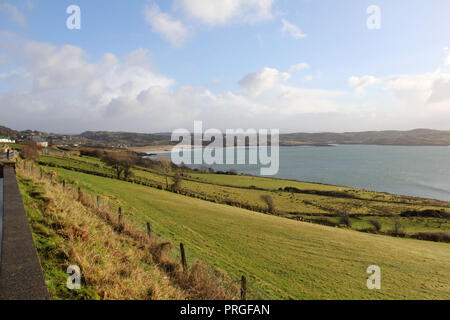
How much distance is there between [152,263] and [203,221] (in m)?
10.7

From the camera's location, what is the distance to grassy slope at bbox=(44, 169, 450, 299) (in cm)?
949

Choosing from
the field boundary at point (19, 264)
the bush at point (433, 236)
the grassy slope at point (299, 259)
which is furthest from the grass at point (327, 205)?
the field boundary at point (19, 264)

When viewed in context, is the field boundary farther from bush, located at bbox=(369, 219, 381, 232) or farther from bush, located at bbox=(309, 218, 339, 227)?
bush, located at bbox=(369, 219, 381, 232)

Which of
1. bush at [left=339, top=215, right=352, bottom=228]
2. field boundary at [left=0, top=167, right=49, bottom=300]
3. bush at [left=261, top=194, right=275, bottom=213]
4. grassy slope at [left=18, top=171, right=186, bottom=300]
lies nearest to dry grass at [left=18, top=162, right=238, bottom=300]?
grassy slope at [left=18, top=171, right=186, bottom=300]

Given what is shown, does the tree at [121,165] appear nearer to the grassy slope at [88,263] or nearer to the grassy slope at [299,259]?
the grassy slope at [299,259]

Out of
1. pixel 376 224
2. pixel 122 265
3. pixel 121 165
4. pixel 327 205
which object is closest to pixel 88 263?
pixel 122 265

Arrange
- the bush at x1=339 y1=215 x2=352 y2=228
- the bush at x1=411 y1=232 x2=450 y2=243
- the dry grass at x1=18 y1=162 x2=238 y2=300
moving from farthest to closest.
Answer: the bush at x1=339 y1=215 x2=352 y2=228
the bush at x1=411 y1=232 x2=450 y2=243
the dry grass at x1=18 y1=162 x2=238 y2=300

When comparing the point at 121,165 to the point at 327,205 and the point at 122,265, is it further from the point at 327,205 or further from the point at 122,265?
the point at 122,265

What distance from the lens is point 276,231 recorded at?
17391 mm

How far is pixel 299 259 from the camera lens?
473 inches

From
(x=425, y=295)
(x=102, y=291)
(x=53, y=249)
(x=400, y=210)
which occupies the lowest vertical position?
(x=400, y=210)
